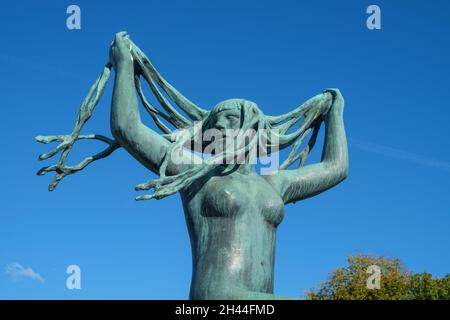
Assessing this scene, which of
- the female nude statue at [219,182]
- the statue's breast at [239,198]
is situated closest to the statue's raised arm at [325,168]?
the female nude statue at [219,182]

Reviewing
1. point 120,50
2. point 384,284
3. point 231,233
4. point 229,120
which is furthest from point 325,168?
point 384,284

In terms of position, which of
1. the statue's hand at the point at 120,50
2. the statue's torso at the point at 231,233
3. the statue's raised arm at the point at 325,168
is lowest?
the statue's torso at the point at 231,233

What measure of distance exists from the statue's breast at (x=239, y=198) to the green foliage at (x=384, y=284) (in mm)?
17522

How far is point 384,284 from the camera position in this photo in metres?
24.7

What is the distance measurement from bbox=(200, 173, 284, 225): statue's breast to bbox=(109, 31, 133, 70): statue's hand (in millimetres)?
1739

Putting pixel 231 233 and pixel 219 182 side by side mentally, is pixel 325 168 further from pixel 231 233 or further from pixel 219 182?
pixel 231 233

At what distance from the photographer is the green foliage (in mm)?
23783

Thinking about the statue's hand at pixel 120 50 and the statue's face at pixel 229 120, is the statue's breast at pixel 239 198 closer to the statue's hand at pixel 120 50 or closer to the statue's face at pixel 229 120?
the statue's face at pixel 229 120

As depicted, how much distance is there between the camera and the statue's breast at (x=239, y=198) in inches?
287

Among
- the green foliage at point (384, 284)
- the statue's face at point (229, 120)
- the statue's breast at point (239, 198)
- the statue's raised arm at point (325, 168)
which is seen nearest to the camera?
the statue's breast at point (239, 198)

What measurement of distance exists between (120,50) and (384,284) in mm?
19235

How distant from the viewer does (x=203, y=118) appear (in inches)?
322
